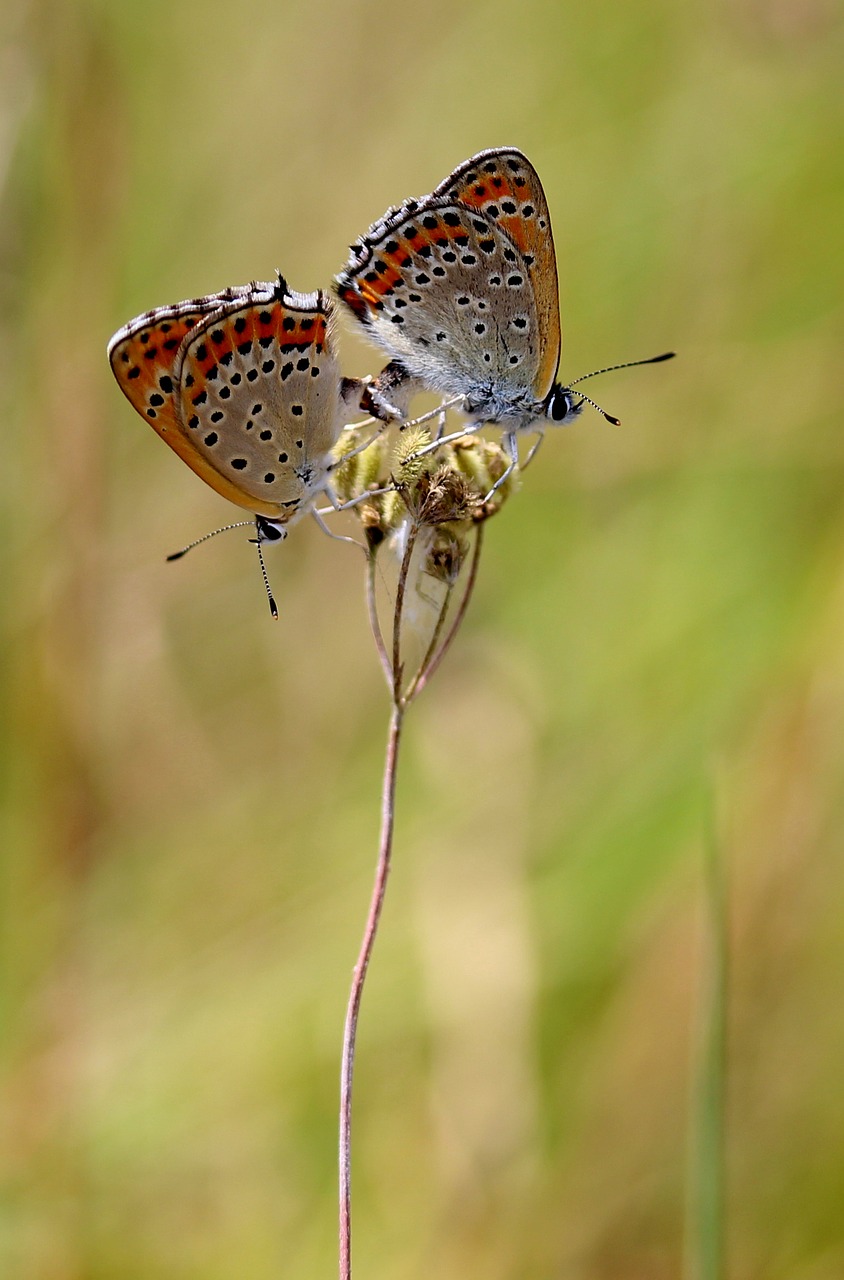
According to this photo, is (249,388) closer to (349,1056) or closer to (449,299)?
(449,299)

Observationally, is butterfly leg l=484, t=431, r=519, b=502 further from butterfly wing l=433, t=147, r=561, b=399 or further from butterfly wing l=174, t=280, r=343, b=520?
butterfly wing l=174, t=280, r=343, b=520

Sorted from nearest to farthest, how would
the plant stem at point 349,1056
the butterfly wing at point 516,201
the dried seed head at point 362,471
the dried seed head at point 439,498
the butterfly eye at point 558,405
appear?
the plant stem at point 349,1056, the dried seed head at point 439,498, the dried seed head at point 362,471, the butterfly wing at point 516,201, the butterfly eye at point 558,405

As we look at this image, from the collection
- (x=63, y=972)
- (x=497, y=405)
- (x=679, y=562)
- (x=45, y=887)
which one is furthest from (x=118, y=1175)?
(x=679, y=562)

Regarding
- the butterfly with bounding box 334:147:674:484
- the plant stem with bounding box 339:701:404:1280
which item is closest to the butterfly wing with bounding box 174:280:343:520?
the butterfly with bounding box 334:147:674:484

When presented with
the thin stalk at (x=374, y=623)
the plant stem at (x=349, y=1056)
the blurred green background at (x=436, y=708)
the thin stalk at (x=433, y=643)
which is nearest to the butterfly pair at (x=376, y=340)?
the thin stalk at (x=374, y=623)

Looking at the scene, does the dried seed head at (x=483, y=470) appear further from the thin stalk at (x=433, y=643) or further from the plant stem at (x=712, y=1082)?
the plant stem at (x=712, y=1082)

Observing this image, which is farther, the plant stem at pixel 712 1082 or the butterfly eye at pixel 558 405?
the butterfly eye at pixel 558 405

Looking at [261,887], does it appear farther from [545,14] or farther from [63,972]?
[545,14]
